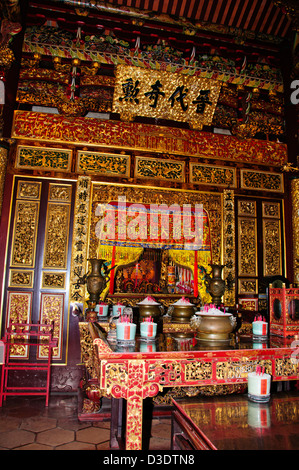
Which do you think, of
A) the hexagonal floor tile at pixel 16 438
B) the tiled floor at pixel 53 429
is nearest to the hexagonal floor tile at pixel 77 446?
the tiled floor at pixel 53 429

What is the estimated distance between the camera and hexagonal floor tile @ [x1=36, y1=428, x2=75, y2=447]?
2.20 metres

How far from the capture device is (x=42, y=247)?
3963mm

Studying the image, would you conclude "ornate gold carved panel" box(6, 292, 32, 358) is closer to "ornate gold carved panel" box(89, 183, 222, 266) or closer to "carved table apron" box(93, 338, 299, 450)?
"ornate gold carved panel" box(89, 183, 222, 266)

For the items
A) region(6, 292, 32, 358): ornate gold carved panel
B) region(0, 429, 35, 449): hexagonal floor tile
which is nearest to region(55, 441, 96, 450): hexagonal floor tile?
region(0, 429, 35, 449): hexagonal floor tile

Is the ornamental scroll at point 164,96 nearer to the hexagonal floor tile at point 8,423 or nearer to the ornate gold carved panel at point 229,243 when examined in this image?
the ornate gold carved panel at point 229,243

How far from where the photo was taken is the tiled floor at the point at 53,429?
7.09 feet

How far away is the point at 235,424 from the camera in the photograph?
4.36 ft

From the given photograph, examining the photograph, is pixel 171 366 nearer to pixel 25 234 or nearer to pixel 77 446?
pixel 77 446

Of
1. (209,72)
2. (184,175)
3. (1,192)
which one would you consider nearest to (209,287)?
(184,175)

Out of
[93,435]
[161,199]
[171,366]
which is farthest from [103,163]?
[171,366]

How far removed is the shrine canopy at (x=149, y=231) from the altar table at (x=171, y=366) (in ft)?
8.41

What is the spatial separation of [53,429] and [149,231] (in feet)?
8.42

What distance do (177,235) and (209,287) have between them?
2.73 ft

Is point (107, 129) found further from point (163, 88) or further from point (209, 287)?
point (209, 287)
